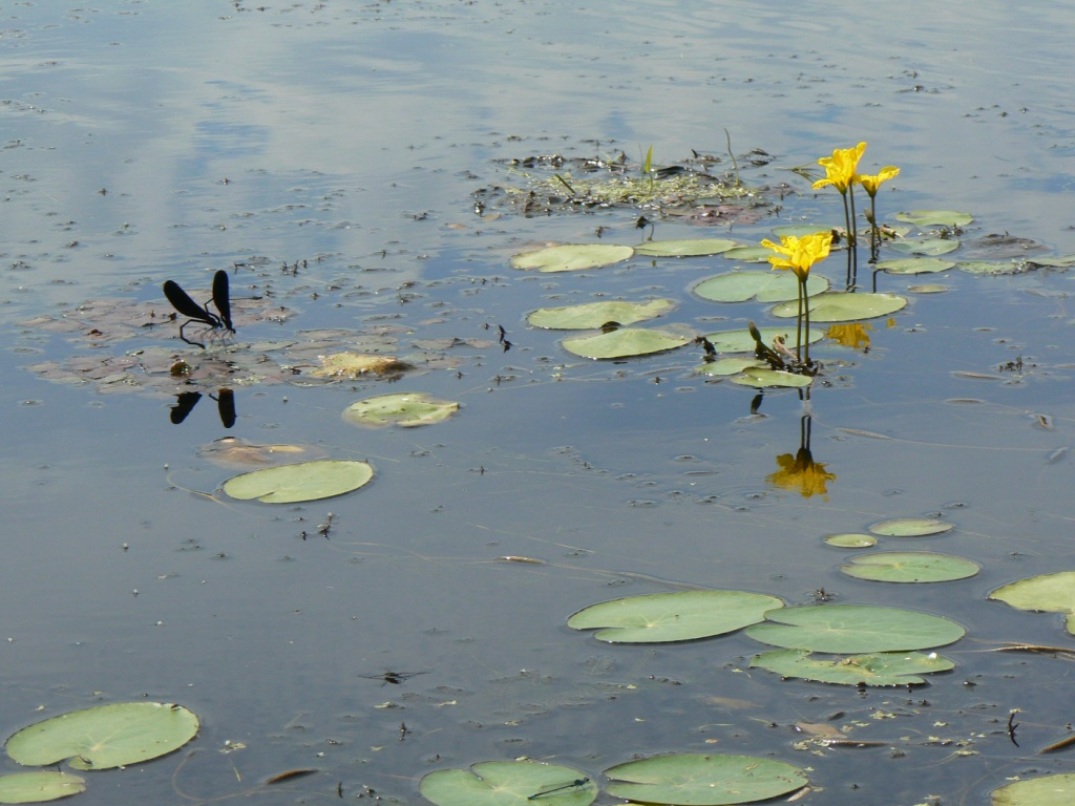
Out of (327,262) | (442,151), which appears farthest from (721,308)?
(442,151)

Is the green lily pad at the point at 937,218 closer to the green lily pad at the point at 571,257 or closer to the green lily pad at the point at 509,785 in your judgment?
the green lily pad at the point at 571,257

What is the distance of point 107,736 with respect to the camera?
9.06 feet

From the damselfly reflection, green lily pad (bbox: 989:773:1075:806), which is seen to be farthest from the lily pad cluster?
the damselfly reflection

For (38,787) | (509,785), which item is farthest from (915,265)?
(38,787)

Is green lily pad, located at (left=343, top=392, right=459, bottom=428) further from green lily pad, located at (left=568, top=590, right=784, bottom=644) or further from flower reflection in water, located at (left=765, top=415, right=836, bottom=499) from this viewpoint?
green lily pad, located at (left=568, top=590, right=784, bottom=644)

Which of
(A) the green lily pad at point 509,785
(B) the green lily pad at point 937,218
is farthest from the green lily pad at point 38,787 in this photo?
(B) the green lily pad at point 937,218

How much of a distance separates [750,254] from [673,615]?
298 centimetres

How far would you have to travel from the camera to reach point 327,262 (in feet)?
19.6

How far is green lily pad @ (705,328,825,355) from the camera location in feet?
15.9

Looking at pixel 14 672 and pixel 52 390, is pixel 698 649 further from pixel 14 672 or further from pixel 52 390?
pixel 52 390

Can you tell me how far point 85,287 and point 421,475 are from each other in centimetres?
239

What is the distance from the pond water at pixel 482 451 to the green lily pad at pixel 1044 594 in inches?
1.9

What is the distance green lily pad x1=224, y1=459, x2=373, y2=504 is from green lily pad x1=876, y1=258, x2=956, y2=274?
271cm

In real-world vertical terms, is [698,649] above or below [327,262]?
below
